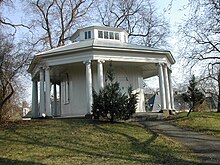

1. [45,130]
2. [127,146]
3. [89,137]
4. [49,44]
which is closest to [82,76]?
[45,130]

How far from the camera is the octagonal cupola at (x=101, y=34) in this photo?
2611 cm

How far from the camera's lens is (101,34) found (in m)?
26.4

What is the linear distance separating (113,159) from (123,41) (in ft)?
59.4

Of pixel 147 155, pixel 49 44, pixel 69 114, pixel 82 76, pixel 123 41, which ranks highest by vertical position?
pixel 49 44

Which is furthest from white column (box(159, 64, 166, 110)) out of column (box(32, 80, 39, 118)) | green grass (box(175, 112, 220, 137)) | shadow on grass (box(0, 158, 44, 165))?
shadow on grass (box(0, 158, 44, 165))

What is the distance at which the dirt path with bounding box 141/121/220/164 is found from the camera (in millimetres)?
10741

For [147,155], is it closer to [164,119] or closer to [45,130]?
[45,130]

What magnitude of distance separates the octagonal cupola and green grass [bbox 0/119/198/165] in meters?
11.0

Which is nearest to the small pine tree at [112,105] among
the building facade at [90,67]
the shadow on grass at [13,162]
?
the building facade at [90,67]

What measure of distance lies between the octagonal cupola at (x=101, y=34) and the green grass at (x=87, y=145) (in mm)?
10996

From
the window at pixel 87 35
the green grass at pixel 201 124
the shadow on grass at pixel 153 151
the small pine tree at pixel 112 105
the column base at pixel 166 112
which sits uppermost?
the window at pixel 87 35

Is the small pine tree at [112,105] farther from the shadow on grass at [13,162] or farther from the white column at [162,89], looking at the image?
the shadow on grass at [13,162]

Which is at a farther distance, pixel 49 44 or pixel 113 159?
pixel 49 44

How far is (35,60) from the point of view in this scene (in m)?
22.8
